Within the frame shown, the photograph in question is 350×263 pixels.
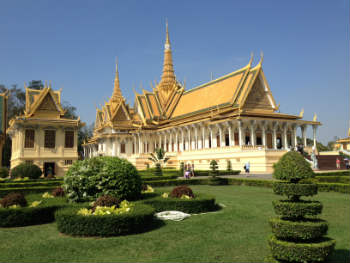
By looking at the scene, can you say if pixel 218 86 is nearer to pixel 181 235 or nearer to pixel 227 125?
pixel 227 125

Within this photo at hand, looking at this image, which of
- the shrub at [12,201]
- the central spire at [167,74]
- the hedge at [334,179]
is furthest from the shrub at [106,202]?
the central spire at [167,74]

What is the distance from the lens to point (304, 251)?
4.83 metres

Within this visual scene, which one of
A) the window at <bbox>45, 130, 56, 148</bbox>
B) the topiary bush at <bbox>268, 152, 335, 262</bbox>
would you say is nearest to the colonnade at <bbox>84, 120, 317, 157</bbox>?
the window at <bbox>45, 130, 56, 148</bbox>

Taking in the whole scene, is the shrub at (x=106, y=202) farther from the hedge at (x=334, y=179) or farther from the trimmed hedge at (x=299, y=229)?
the hedge at (x=334, y=179)

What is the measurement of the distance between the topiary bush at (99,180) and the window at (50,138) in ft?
66.5

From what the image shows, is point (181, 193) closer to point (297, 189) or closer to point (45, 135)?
point (297, 189)

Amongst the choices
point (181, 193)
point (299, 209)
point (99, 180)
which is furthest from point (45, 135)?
point (299, 209)

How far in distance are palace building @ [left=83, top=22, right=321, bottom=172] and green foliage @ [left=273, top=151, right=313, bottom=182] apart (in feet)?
75.8

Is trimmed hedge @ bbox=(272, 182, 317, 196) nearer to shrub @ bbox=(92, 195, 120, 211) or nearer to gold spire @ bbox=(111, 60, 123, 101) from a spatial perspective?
shrub @ bbox=(92, 195, 120, 211)

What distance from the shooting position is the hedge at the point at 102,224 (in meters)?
7.32

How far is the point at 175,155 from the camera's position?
136 feet

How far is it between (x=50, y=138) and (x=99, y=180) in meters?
21.3

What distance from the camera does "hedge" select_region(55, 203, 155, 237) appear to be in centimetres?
732

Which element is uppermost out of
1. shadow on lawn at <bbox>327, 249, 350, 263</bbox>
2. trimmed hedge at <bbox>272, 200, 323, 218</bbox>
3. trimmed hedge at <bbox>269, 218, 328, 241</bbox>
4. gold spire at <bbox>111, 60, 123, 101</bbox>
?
gold spire at <bbox>111, 60, 123, 101</bbox>
